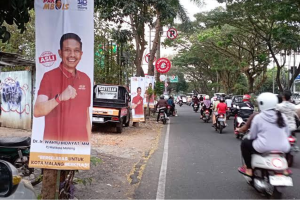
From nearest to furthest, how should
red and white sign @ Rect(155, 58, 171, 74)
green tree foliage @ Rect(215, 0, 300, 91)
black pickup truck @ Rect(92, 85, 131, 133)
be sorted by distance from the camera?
black pickup truck @ Rect(92, 85, 131, 133) → green tree foliage @ Rect(215, 0, 300, 91) → red and white sign @ Rect(155, 58, 171, 74)

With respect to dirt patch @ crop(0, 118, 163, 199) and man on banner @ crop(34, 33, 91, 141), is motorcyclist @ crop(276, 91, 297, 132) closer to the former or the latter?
dirt patch @ crop(0, 118, 163, 199)

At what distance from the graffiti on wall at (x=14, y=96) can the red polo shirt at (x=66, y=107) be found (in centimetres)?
909

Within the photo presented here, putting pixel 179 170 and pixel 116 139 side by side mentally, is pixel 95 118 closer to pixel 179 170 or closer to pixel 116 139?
pixel 116 139

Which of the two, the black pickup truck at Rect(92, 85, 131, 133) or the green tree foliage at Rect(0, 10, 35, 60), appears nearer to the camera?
the black pickup truck at Rect(92, 85, 131, 133)

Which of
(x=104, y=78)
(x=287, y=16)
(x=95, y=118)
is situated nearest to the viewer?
(x=95, y=118)

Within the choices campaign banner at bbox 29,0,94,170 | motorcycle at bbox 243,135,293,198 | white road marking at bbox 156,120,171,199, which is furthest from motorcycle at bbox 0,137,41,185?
motorcycle at bbox 243,135,293,198

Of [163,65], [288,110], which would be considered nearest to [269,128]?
[288,110]

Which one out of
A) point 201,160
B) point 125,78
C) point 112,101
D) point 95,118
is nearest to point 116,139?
point 95,118

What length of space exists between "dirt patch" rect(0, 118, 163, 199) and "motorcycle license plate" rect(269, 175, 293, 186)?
2190 mm

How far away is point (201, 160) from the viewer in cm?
868

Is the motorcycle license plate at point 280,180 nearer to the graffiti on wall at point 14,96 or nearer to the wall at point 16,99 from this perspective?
the wall at point 16,99

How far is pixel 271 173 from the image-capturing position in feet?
16.5

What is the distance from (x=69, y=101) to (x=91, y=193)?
6.62 feet

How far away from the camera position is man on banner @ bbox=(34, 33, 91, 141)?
14.4 ft
